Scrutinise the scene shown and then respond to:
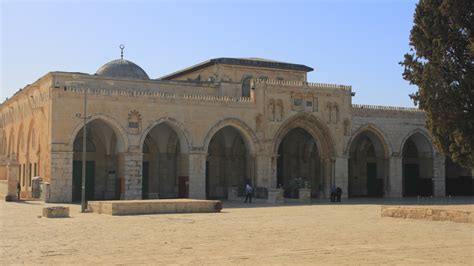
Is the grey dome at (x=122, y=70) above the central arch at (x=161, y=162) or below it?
above

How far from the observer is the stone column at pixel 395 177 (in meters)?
37.8

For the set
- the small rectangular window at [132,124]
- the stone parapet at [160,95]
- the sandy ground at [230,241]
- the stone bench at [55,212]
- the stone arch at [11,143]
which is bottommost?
the sandy ground at [230,241]

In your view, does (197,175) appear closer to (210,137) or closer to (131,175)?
(210,137)

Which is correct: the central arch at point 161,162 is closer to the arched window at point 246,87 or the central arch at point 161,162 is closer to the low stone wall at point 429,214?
the arched window at point 246,87

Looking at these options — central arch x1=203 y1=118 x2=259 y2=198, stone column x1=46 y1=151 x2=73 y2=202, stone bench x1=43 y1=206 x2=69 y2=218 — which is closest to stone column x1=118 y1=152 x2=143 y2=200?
stone column x1=46 y1=151 x2=73 y2=202

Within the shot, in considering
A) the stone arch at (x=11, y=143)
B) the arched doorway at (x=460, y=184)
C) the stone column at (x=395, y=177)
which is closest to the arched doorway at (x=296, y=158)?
the stone column at (x=395, y=177)

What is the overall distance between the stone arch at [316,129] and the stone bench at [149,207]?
42.9 ft

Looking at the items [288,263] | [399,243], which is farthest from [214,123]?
[288,263]

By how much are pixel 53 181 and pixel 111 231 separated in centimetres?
1473

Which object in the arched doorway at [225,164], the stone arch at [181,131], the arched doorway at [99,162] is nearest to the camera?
the stone arch at [181,131]

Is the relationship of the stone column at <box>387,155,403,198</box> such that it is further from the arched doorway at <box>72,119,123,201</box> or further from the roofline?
the arched doorway at <box>72,119,123,201</box>

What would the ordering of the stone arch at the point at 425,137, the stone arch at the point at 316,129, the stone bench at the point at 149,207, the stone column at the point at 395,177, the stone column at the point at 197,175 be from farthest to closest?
the stone arch at the point at 425,137
the stone column at the point at 395,177
the stone arch at the point at 316,129
the stone column at the point at 197,175
the stone bench at the point at 149,207

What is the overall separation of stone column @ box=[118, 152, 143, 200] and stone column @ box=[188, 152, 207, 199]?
109 inches

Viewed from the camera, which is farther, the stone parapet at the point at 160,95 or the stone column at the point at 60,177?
the stone parapet at the point at 160,95
